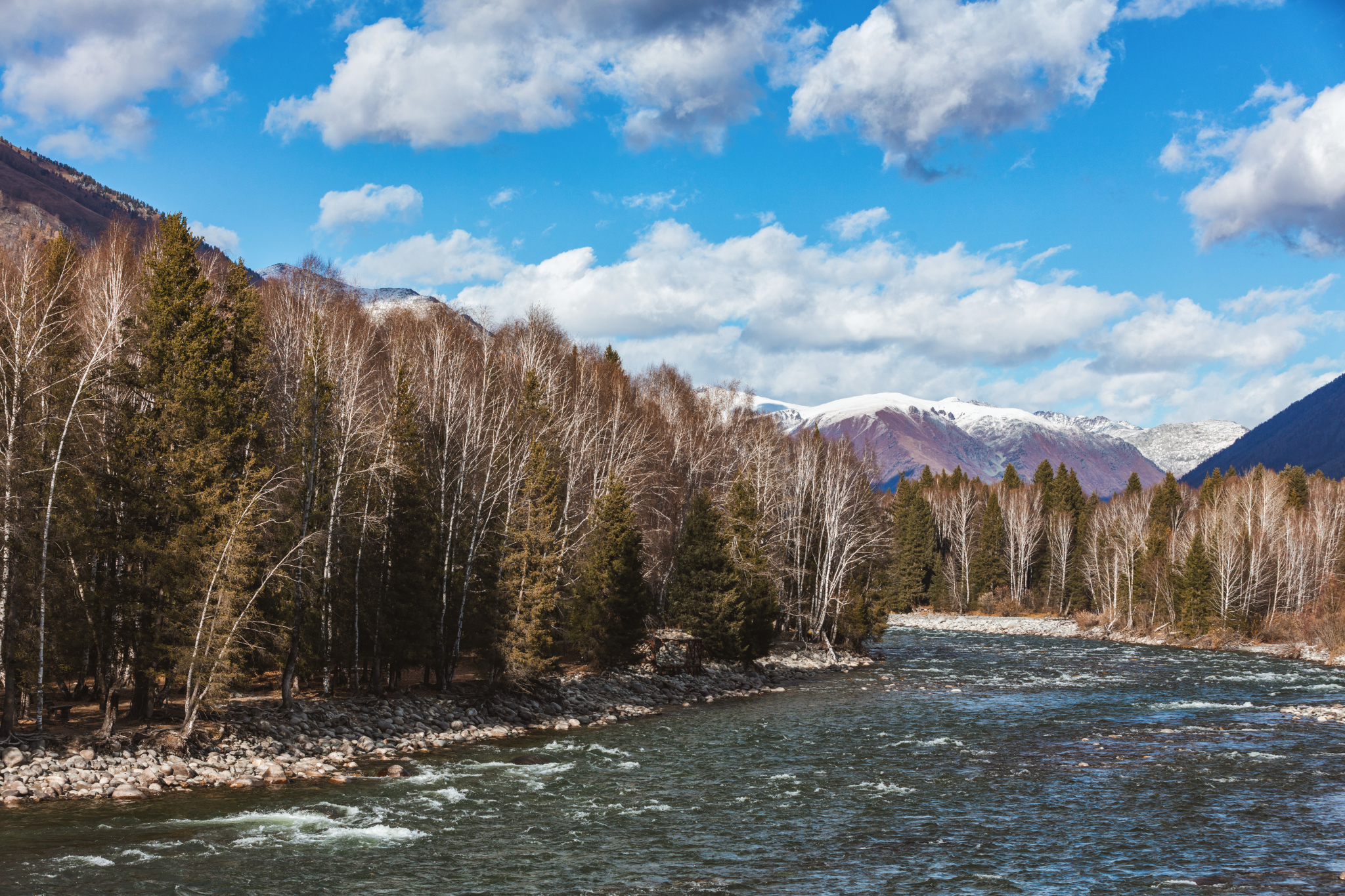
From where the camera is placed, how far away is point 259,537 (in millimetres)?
29641

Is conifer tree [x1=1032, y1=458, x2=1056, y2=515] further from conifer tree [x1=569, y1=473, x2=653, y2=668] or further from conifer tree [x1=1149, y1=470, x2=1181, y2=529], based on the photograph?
conifer tree [x1=569, y1=473, x2=653, y2=668]

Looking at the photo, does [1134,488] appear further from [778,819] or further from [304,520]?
[304,520]

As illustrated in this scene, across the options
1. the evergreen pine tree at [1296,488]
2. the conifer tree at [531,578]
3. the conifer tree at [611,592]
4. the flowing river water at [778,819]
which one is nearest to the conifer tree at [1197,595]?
the evergreen pine tree at [1296,488]

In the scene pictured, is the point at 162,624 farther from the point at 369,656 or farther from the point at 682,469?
the point at 682,469

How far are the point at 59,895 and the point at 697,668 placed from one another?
3719cm

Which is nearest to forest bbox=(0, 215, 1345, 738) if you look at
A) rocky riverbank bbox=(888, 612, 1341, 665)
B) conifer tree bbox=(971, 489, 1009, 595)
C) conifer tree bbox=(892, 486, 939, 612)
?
rocky riverbank bbox=(888, 612, 1341, 665)

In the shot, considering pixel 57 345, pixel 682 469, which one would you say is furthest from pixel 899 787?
pixel 682 469

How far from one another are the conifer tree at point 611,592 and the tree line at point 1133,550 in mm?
28312

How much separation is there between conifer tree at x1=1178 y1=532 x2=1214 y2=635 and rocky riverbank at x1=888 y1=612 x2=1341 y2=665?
4.16ft

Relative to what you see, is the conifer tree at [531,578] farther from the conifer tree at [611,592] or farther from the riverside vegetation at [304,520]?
the conifer tree at [611,592]

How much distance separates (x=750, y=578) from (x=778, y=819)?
32.4 metres

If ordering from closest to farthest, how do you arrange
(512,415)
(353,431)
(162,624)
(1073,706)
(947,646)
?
1. (162,624)
2. (353,431)
3. (1073,706)
4. (512,415)
5. (947,646)

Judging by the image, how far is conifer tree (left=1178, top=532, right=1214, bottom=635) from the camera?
76938mm

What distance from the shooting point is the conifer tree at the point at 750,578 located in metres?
54.6
